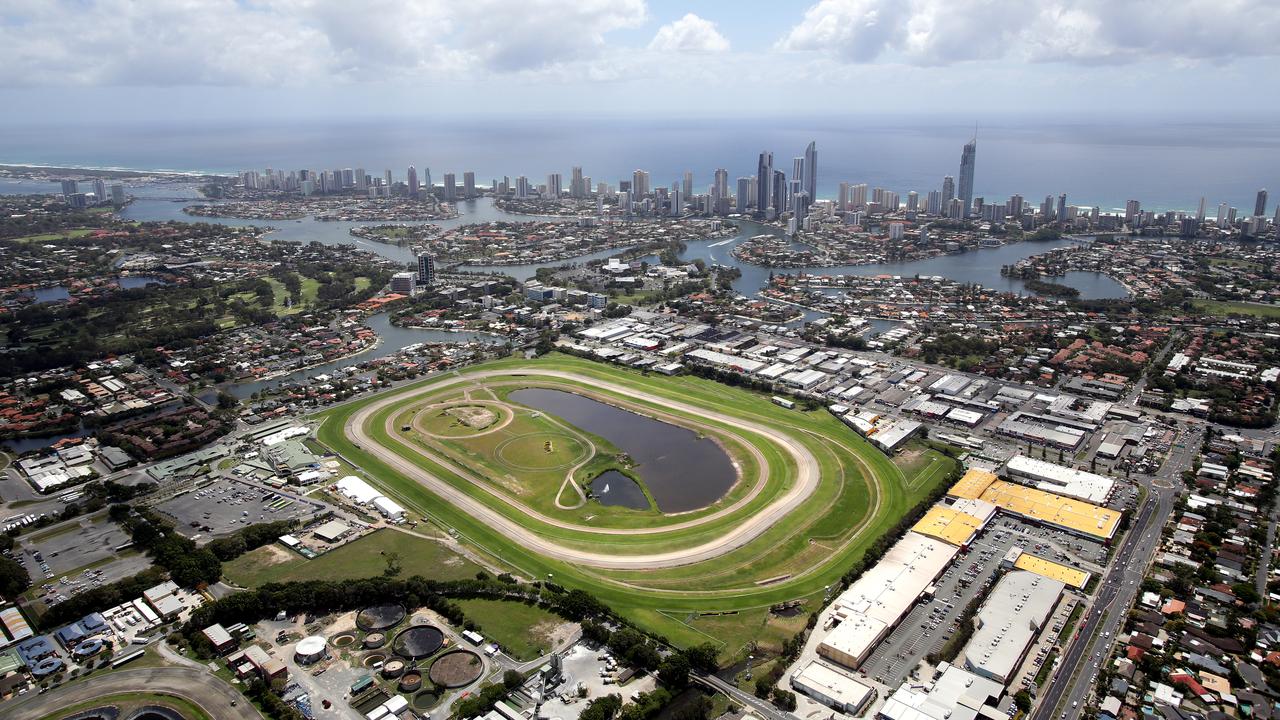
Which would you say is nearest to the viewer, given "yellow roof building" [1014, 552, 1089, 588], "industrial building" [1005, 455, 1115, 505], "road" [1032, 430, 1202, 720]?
"road" [1032, 430, 1202, 720]

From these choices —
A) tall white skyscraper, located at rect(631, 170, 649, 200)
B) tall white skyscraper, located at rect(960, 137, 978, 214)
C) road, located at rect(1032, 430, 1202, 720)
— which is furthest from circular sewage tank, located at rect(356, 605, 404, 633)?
tall white skyscraper, located at rect(960, 137, 978, 214)

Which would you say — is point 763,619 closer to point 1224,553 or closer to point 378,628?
point 378,628

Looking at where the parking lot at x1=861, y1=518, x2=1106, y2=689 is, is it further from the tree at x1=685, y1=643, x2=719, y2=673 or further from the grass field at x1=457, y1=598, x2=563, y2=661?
the grass field at x1=457, y1=598, x2=563, y2=661

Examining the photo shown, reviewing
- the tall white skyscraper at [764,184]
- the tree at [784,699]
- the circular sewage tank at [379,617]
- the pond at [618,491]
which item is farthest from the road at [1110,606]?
the tall white skyscraper at [764,184]

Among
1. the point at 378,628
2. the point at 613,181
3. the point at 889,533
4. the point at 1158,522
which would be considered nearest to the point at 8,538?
the point at 378,628

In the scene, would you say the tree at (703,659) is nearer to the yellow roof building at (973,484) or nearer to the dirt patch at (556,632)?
the dirt patch at (556,632)
